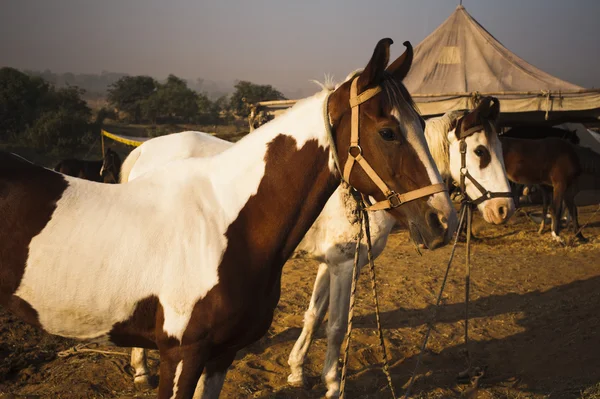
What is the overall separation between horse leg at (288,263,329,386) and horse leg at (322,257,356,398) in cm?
29

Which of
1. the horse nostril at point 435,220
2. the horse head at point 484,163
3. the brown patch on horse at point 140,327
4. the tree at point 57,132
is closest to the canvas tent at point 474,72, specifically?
the horse head at point 484,163

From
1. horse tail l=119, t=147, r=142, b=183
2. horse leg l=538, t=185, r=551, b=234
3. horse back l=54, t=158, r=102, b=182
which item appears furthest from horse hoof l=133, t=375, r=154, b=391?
horse back l=54, t=158, r=102, b=182

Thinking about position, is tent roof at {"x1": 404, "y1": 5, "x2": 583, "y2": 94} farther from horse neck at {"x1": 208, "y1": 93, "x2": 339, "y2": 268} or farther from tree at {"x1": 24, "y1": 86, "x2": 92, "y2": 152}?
tree at {"x1": 24, "y1": 86, "x2": 92, "y2": 152}

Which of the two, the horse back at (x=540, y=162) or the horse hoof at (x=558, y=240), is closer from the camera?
the horse hoof at (x=558, y=240)

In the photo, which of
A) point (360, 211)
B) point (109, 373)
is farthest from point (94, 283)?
point (109, 373)

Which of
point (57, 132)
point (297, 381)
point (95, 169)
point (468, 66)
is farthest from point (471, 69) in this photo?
point (57, 132)

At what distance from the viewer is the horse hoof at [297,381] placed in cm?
387

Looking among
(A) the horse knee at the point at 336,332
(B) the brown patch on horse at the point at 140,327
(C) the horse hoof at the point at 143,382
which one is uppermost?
(B) the brown patch on horse at the point at 140,327

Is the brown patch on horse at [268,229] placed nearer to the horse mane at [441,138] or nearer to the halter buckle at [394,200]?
the halter buckle at [394,200]

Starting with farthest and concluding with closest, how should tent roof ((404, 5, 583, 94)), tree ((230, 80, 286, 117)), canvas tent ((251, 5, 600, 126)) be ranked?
tree ((230, 80, 286, 117))
tent roof ((404, 5, 583, 94))
canvas tent ((251, 5, 600, 126))

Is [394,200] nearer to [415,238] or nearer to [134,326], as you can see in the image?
[415,238]

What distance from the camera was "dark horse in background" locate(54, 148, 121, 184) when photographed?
13.3 m

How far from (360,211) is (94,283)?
50.6 inches

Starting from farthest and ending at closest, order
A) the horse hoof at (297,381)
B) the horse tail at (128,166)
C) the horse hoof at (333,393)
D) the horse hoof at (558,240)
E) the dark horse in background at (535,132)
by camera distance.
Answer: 1. the dark horse in background at (535,132)
2. the horse hoof at (558,240)
3. the horse tail at (128,166)
4. the horse hoof at (297,381)
5. the horse hoof at (333,393)
